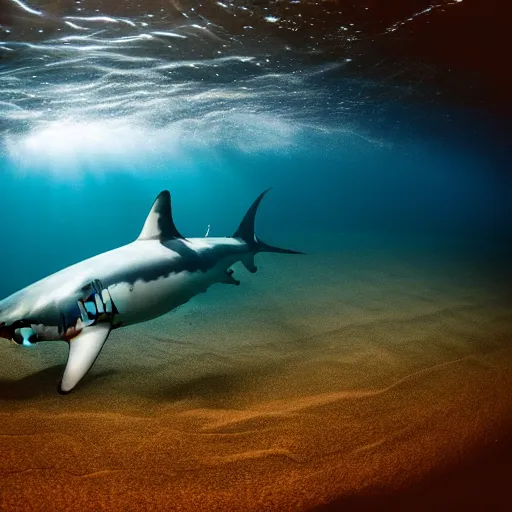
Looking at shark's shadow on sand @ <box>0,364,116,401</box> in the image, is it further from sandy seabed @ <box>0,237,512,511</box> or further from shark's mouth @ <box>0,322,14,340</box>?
shark's mouth @ <box>0,322,14,340</box>

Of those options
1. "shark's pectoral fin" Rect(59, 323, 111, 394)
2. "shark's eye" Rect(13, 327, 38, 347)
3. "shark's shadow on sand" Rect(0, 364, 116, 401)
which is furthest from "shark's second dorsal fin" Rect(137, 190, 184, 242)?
"shark's eye" Rect(13, 327, 38, 347)

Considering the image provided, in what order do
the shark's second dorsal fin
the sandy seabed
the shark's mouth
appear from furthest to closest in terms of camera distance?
the shark's second dorsal fin → the shark's mouth → the sandy seabed

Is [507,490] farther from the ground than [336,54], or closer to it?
closer to it

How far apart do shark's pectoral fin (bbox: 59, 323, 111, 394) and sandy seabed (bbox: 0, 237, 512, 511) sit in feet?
1.49

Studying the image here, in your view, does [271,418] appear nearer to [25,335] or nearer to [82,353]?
[82,353]

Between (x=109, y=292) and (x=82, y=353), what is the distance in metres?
0.75

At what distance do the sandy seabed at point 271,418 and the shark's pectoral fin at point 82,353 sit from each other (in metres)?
0.46

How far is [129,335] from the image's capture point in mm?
6648

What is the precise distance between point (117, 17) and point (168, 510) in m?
8.00

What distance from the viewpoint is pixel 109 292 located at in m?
3.96

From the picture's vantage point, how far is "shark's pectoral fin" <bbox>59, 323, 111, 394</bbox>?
124 inches

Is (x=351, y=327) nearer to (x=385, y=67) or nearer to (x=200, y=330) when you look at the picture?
(x=200, y=330)

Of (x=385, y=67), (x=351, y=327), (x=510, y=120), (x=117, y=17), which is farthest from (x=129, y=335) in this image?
(x=510, y=120)

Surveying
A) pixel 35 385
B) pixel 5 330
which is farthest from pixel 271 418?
pixel 35 385
